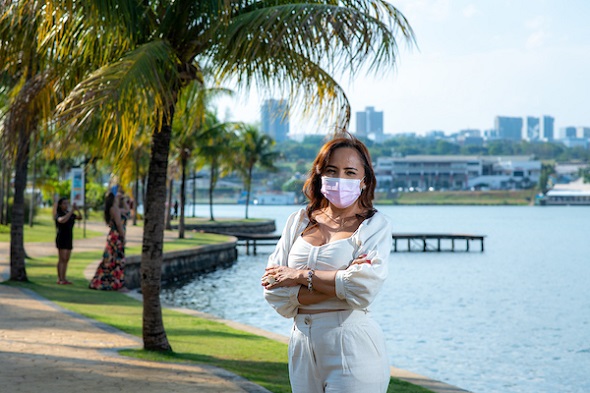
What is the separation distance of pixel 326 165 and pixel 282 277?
53 centimetres

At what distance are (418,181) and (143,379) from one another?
189729 mm

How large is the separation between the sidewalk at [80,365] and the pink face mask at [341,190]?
3.78 meters

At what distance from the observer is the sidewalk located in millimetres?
7086

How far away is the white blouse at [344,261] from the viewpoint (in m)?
3.46

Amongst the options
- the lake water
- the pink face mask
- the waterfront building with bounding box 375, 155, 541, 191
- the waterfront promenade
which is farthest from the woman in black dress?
the waterfront building with bounding box 375, 155, 541, 191

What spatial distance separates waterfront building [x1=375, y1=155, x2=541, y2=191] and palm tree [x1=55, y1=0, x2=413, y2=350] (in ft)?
587

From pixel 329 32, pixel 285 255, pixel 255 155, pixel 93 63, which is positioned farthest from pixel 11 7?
pixel 255 155

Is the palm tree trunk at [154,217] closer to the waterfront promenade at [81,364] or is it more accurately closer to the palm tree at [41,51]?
the waterfront promenade at [81,364]

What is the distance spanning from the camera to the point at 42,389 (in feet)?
22.3

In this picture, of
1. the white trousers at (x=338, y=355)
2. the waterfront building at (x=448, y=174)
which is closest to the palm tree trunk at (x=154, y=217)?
the white trousers at (x=338, y=355)

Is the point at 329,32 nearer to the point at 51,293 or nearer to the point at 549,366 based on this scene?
the point at 51,293

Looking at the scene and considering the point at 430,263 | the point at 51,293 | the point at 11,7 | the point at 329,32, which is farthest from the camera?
the point at 430,263

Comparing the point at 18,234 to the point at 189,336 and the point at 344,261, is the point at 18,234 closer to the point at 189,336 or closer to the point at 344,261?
the point at 189,336

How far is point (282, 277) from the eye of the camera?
3.64 m
